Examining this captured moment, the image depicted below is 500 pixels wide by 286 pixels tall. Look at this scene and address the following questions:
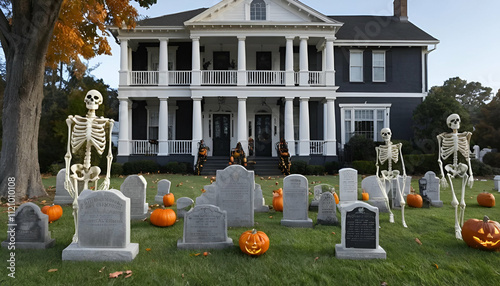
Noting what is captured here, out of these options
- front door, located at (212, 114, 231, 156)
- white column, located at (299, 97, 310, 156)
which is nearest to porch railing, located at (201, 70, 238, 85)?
front door, located at (212, 114, 231, 156)

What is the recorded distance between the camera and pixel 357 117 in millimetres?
19844

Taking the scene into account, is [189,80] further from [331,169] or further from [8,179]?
[8,179]

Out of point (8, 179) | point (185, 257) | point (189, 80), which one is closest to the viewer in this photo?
point (185, 257)

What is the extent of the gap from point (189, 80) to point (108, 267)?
618 inches

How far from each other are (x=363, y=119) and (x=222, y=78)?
30.0 feet

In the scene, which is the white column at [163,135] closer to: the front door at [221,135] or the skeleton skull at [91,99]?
the front door at [221,135]

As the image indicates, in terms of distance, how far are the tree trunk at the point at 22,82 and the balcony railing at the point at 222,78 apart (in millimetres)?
9308

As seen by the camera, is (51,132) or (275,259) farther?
(51,132)

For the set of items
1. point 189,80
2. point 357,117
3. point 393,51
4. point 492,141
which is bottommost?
point 492,141

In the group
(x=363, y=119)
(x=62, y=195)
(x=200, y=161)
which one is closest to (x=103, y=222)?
(x=62, y=195)

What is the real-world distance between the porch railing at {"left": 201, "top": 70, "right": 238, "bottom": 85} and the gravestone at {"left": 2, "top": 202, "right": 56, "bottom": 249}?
14.1 metres

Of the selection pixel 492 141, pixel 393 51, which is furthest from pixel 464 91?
pixel 393 51

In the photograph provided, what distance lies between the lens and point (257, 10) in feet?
59.2

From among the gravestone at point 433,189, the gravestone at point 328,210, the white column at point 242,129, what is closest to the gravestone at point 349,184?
the gravestone at point 328,210
